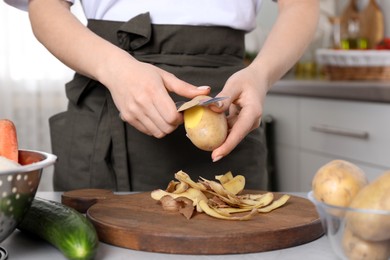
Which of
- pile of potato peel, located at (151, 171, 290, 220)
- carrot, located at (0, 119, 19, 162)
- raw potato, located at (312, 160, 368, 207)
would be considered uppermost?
carrot, located at (0, 119, 19, 162)

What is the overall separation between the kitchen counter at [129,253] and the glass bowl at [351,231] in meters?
0.11

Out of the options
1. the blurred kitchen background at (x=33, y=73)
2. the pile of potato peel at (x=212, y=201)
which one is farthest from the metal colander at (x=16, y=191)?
the blurred kitchen background at (x=33, y=73)

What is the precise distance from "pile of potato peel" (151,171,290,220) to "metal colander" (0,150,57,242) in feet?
0.69

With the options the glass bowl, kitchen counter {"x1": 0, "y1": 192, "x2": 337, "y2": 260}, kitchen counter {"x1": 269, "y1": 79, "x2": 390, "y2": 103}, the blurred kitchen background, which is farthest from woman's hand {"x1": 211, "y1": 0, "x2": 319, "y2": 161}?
the blurred kitchen background

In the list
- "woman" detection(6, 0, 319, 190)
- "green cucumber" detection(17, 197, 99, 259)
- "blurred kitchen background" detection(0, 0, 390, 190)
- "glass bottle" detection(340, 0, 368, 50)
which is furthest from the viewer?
"blurred kitchen background" detection(0, 0, 390, 190)

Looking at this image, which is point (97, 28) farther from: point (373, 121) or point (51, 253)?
point (373, 121)

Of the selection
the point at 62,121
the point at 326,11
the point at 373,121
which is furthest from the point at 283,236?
the point at 326,11

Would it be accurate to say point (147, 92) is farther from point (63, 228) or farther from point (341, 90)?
point (341, 90)

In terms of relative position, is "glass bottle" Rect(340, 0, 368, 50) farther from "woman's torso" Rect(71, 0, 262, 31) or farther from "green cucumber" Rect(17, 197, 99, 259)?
"green cucumber" Rect(17, 197, 99, 259)

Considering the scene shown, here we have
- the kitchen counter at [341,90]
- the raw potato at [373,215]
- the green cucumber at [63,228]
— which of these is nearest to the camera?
the raw potato at [373,215]

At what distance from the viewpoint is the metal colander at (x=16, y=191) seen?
70 cm

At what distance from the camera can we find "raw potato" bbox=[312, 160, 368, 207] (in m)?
0.66

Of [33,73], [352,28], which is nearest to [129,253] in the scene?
[352,28]

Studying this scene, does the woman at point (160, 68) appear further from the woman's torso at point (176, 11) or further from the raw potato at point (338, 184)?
the raw potato at point (338, 184)
